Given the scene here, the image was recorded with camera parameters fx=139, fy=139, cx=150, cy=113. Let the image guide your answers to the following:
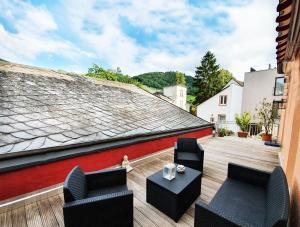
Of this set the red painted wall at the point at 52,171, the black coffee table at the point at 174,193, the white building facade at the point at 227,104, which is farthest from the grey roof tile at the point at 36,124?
the white building facade at the point at 227,104

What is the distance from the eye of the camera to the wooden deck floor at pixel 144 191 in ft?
6.55

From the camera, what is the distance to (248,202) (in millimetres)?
1899

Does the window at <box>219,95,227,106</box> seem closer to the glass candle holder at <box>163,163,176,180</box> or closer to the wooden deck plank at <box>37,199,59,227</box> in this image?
the glass candle holder at <box>163,163,176,180</box>

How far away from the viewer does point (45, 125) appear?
130 inches

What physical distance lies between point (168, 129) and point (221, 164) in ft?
6.59

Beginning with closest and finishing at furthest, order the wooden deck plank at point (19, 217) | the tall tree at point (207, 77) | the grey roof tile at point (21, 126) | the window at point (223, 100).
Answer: the wooden deck plank at point (19, 217), the grey roof tile at point (21, 126), the window at point (223, 100), the tall tree at point (207, 77)

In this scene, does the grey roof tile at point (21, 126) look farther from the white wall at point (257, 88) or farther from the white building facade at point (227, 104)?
the white wall at point (257, 88)

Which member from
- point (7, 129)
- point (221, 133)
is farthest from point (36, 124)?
point (221, 133)

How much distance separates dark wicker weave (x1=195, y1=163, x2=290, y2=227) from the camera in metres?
1.29

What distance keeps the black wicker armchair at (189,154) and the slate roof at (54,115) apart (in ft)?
4.09

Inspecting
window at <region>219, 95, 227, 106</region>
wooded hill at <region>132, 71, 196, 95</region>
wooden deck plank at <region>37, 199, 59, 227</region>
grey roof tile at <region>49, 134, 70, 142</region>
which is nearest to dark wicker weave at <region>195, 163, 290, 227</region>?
wooden deck plank at <region>37, 199, 59, 227</region>

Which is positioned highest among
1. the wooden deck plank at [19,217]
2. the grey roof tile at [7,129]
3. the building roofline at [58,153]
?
the grey roof tile at [7,129]

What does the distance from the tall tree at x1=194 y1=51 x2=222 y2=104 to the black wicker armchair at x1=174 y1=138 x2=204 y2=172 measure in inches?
821

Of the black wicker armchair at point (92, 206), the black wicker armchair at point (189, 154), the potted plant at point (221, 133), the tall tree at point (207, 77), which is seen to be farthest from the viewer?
the tall tree at point (207, 77)
